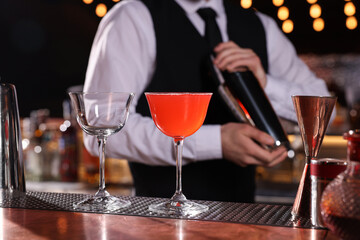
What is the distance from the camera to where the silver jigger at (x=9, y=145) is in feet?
3.13

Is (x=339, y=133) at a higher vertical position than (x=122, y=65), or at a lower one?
lower

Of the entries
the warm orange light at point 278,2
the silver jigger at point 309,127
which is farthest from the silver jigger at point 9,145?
the warm orange light at point 278,2

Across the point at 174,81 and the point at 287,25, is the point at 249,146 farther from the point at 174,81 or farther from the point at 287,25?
the point at 287,25

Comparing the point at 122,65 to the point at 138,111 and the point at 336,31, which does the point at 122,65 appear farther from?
the point at 336,31

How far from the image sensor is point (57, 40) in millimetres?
3754

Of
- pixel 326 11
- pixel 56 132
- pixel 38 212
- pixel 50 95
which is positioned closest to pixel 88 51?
pixel 50 95

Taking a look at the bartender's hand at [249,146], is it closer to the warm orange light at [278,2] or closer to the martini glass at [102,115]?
the martini glass at [102,115]

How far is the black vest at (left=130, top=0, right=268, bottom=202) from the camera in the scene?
163 cm

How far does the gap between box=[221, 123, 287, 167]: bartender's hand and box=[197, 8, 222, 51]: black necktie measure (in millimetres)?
372

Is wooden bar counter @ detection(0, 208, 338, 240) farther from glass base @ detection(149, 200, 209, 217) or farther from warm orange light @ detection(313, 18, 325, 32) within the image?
warm orange light @ detection(313, 18, 325, 32)

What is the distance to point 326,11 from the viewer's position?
371 centimetres

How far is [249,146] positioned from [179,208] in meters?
0.53

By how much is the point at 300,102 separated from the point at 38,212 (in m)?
0.48

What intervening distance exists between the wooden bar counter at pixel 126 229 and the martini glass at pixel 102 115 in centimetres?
9
